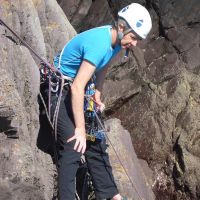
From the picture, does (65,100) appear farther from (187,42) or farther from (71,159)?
(187,42)

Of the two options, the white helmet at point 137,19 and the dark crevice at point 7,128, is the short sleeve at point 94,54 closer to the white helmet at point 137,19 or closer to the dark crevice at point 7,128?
the white helmet at point 137,19

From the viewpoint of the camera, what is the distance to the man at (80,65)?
634 centimetres

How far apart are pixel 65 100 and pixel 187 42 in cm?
788

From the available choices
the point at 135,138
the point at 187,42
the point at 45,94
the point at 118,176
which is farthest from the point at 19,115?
the point at 187,42

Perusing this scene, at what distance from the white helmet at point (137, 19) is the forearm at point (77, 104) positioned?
106cm

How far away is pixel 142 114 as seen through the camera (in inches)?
531

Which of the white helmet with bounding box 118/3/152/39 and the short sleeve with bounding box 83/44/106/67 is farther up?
the white helmet with bounding box 118/3/152/39

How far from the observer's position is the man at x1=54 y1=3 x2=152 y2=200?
6.34 meters

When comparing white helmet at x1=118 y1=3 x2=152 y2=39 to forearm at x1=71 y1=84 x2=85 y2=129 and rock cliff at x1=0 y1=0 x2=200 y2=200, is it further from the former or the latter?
rock cliff at x1=0 y1=0 x2=200 y2=200

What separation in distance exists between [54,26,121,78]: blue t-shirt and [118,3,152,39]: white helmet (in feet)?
0.89

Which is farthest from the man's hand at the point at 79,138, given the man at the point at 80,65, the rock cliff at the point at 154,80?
the rock cliff at the point at 154,80

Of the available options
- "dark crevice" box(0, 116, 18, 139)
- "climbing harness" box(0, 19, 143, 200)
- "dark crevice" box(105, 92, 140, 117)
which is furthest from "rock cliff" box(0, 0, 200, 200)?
"dark crevice" box(0, 116, 18, 139)

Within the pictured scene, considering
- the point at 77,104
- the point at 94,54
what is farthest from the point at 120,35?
the point at 77,104

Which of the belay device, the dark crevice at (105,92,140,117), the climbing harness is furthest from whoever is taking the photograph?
the dark crevice at (105,92,140,117)
